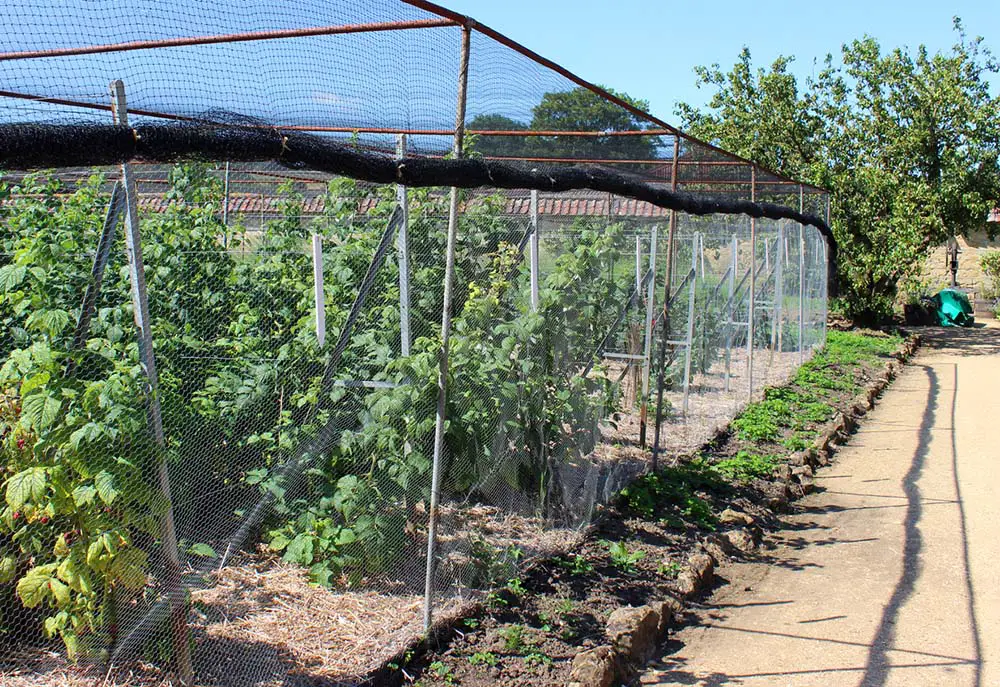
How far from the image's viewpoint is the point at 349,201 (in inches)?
195

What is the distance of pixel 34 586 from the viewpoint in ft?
9.89

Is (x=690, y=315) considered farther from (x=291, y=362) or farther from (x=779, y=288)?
(x=291, y=362)

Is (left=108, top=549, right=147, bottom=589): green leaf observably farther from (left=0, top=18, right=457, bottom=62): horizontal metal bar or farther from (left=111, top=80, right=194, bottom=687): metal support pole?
(left=0, top=18, right=457, bottom=62): horizontal metal bar

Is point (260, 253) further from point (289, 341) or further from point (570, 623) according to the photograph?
point (570, 623)

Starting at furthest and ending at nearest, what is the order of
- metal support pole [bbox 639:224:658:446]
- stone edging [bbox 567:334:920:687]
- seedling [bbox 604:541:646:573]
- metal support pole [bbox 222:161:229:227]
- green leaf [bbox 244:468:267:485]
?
metal support pole [bbox 639:224:658:446] < seedling [bbox 604:541:646:573] < metal support pole [bbox 222:161:229:227] < stone edging [bbox 567:334:920:687] < green leaf [bbox 244:468:267:485]

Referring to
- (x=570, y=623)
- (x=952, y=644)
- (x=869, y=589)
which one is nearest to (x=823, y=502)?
(x=869, y=589)

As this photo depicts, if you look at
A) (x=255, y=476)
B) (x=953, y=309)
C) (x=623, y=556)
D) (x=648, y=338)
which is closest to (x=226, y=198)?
(x=255, y=476)

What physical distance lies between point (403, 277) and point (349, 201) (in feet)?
2.14

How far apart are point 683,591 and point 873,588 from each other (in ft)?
4.04

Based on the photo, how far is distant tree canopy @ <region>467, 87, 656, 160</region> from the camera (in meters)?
5.17

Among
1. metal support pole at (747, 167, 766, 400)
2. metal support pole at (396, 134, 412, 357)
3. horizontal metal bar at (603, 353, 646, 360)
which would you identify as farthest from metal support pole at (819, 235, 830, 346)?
metal support pole at (396, 134, 412, 357)

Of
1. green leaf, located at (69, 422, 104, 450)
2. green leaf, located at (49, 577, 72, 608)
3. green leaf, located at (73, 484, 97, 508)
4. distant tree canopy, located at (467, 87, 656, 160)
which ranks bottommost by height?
green leaf, located at (49, 577, 72, 608)

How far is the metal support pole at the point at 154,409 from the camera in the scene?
3165mm

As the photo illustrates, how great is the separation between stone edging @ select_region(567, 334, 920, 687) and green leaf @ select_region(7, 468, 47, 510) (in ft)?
7.19
